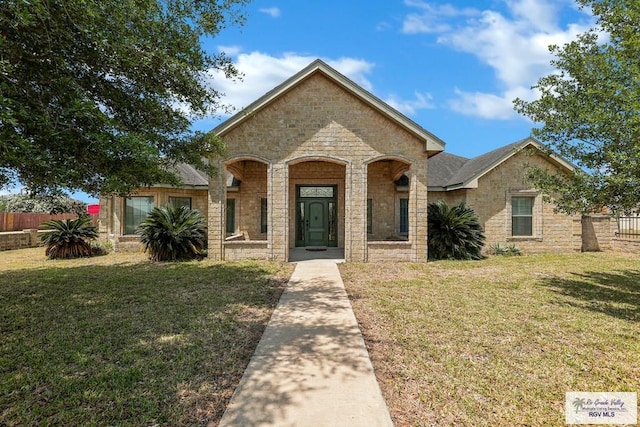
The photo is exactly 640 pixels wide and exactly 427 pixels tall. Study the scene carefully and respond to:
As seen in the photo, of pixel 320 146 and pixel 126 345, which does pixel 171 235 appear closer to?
pixel 320 146

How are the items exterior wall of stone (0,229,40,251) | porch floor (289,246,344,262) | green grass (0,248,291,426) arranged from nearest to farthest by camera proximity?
green grass (0,248,291,426)
porch floor (289,246,344,262)
exterior wall of stone (0,229,40,251)

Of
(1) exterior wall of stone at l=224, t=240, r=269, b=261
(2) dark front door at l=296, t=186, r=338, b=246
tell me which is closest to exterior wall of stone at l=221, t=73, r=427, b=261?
(1) exterior wall of stone at l=224, t=240, r=269, b=261

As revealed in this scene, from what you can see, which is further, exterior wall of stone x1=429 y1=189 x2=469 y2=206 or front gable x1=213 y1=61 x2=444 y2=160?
exterior wall of stone x1=429 y1=189 x2=469 y2=206

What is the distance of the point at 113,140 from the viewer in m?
5.46

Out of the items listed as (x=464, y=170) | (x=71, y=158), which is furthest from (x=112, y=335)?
(x=464, y=170)

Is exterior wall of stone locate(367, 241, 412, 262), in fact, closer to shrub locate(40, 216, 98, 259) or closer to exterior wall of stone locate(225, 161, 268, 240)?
exterior wall of stone locate(225, 161, 268, 240)

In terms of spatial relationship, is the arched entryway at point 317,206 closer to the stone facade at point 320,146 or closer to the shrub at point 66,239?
the stone facade at point 320,146

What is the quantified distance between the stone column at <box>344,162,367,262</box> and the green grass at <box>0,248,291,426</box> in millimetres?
3945

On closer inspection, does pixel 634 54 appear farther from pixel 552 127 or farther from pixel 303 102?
pixel 303 102

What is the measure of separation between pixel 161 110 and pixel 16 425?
6.06 meters

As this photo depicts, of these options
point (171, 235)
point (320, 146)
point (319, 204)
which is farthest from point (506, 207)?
point (171, 235)

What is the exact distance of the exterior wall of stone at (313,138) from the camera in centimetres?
1233

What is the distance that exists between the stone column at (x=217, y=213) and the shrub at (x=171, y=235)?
971 millimetres

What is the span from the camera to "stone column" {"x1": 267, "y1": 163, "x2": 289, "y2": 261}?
1232 cm
